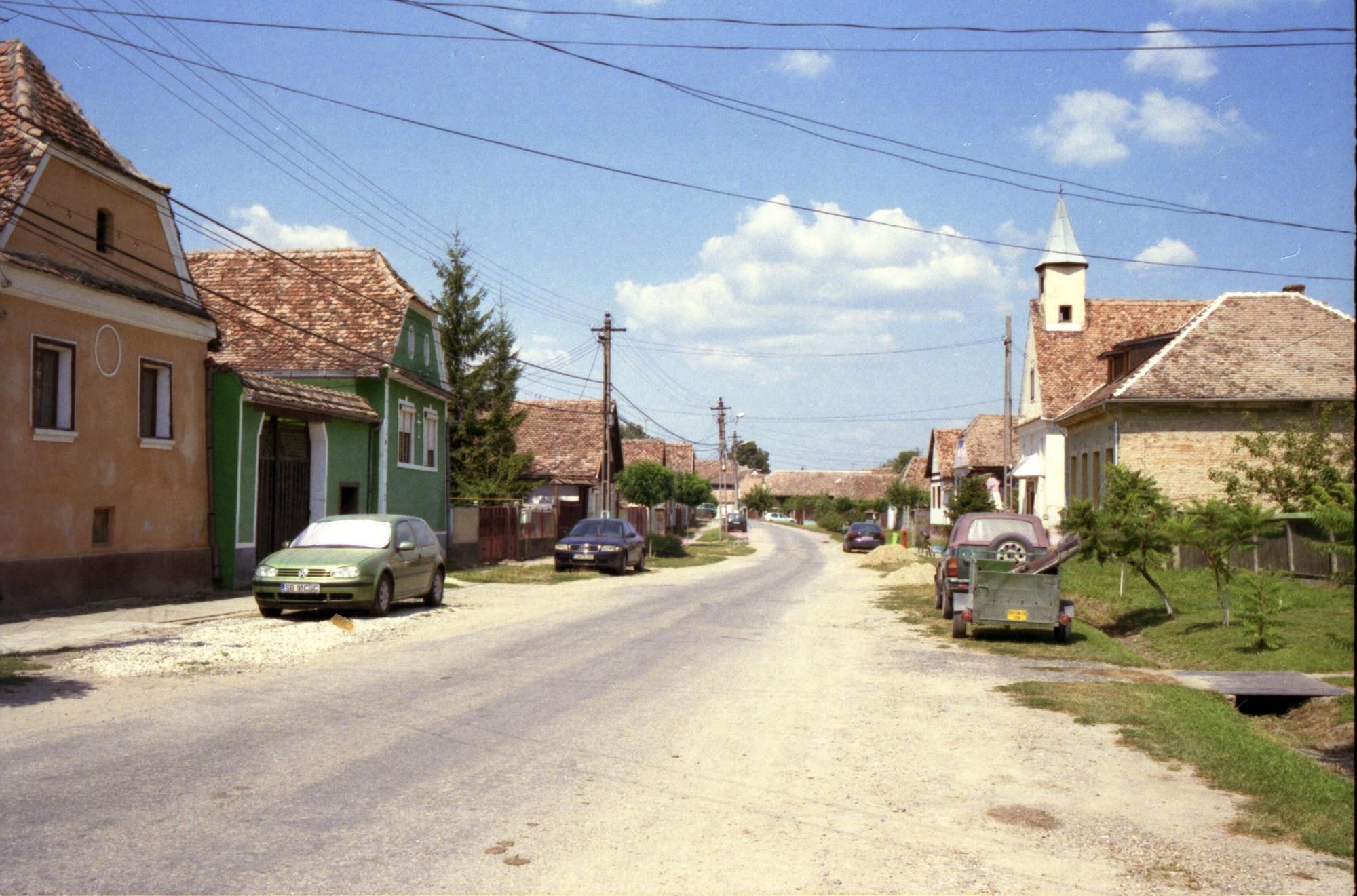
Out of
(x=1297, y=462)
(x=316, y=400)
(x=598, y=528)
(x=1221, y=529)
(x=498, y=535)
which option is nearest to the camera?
(x=1221, y=529)

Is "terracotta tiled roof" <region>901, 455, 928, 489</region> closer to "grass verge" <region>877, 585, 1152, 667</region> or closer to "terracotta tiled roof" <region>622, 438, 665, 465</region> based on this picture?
"terracotta tiled roof" <region>622, 438, 665, 465</region>

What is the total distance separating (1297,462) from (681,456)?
70215mm

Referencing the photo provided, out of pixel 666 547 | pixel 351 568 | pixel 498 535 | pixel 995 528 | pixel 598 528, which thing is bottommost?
pixel 666 547

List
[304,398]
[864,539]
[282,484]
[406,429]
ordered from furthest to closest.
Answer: [864,539], [406,429], [304,398], [282,484]

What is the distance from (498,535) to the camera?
3703 centimetres

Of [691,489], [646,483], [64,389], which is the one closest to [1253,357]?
[64,389]

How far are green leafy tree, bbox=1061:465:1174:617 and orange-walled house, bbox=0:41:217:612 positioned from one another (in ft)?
49.2

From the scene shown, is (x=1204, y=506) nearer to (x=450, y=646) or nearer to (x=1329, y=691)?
(x=1329, y=691)

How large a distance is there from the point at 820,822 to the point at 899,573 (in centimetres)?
2535

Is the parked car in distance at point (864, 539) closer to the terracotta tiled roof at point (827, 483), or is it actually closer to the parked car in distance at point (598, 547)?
the parked car in distance at point (598, 547)

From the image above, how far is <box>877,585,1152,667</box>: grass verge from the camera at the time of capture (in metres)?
14.1

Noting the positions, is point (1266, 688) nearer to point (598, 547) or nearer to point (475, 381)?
point (598, 547)

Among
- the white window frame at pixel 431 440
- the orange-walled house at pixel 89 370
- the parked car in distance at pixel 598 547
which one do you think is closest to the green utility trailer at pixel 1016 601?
the orange-walled house at pixel 89 370

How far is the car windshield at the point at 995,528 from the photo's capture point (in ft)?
60.2
